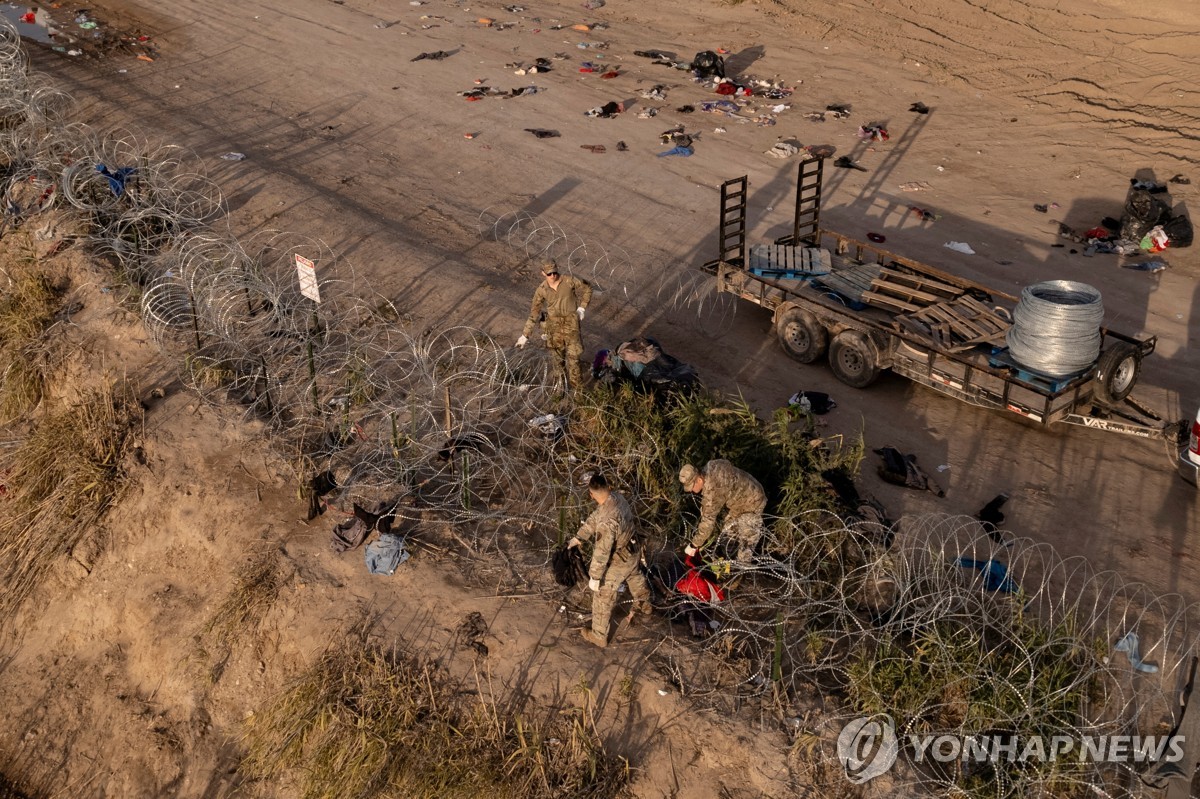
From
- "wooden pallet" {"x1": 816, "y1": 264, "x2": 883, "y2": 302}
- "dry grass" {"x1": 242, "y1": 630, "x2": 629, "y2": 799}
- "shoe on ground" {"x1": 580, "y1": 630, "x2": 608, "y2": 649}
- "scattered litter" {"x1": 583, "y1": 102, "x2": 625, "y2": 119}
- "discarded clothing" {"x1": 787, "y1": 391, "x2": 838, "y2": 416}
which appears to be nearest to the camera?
"dry grass" {"x1": 242, "y1": 630, "x2": 629, "y2": 799}

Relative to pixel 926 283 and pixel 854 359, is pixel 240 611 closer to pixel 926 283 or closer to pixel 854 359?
pixel 854 359

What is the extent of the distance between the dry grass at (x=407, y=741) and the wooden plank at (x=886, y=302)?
6.80m

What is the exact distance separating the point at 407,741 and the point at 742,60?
18.3 m

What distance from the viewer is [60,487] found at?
10602 mm

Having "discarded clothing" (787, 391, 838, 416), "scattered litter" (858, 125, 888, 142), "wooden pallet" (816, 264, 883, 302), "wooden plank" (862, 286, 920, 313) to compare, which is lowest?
Answer: "scattered litter" (858, 125, 888, 142)

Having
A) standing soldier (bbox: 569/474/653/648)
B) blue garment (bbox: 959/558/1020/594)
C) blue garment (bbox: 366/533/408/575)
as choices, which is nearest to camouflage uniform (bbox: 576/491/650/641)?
standing soldier (bbox: 569/474/653/648)

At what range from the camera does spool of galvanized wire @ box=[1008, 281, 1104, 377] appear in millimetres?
10367

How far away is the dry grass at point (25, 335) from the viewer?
487 inches

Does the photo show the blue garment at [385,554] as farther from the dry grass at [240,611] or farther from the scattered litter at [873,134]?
the scattered litter at [873,134]

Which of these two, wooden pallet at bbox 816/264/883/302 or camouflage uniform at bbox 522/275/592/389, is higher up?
camouflage uniform at bbox 522/275/592/389

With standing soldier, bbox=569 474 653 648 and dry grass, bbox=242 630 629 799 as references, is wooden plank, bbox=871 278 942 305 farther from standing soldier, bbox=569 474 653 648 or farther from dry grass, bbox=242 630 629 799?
dry grass, bbox=242 630 629 799

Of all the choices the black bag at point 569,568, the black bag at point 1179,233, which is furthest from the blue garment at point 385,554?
the black bag at point 1179,233

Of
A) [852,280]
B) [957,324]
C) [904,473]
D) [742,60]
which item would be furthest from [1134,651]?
[742,60]

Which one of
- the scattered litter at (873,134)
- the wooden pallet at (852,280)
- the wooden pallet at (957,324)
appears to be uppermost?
the wooden pallet at (957,324)
